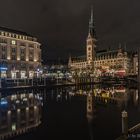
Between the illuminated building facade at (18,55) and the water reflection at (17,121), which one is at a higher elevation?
the illuminated building facade at (18,55)

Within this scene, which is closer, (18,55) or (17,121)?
(17,121)

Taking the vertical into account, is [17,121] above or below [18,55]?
below

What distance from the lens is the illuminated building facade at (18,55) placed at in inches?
4756

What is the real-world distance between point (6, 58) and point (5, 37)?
33.6 feet

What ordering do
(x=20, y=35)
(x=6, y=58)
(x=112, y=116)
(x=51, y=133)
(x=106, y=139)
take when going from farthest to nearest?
(x=20, y=35), (x=6, y=58), (x=112, y=116), (x=51, y=133), (x=106, y=139)

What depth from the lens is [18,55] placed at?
131m

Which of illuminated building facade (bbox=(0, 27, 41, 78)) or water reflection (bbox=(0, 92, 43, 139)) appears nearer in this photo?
water reflection (bbox=(0, 92, 43, 139))

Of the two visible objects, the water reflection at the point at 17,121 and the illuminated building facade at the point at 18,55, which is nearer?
the water reflection at the point at 17,121

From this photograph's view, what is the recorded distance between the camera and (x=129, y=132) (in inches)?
773

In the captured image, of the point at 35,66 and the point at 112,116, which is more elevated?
the point at 35,66

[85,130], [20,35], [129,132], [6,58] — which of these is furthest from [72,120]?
[20,35]

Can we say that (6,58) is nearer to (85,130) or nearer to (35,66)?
(35,66)

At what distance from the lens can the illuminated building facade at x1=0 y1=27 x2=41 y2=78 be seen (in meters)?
121

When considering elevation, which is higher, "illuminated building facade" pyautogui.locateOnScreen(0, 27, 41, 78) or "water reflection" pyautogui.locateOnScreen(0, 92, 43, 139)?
"illuminated building facade" pyautogui.locateOnScreen(0, 27, 41, 78)
